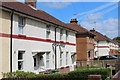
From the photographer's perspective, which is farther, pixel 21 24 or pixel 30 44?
pixel 30 44

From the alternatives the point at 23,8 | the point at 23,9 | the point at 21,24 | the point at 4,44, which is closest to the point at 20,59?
the point at 4,44

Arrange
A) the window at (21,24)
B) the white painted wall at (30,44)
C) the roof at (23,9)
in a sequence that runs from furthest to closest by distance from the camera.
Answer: the window at (21,24), the white painted wall at (30,44), the roof at (23,9)

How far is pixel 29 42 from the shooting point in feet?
57.8

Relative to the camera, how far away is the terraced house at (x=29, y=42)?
47.1ft

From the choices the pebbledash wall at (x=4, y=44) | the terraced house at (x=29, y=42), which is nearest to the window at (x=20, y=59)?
the terraced house at (x=29, y=42)

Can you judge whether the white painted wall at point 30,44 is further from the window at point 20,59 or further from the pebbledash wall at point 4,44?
the pebbledash wall at point 4,44

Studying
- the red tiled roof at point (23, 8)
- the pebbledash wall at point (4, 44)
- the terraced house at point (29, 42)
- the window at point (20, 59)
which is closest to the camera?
the pebbledash wall at point (4, 44)

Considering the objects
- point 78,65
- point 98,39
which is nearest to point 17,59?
point 78,65

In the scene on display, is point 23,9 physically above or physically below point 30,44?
above

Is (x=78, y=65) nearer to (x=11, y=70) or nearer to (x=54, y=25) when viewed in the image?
(x=54, y=25)

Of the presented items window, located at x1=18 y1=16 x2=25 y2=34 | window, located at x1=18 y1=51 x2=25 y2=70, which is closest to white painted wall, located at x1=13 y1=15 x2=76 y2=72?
window, located at x1=18 y1=51 x2=25 y2=70

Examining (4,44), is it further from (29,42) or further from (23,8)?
(23,8)

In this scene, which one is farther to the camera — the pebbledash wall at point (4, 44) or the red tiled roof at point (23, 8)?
the red tiled roof at point (23, 8)

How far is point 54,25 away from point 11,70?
9.84m
